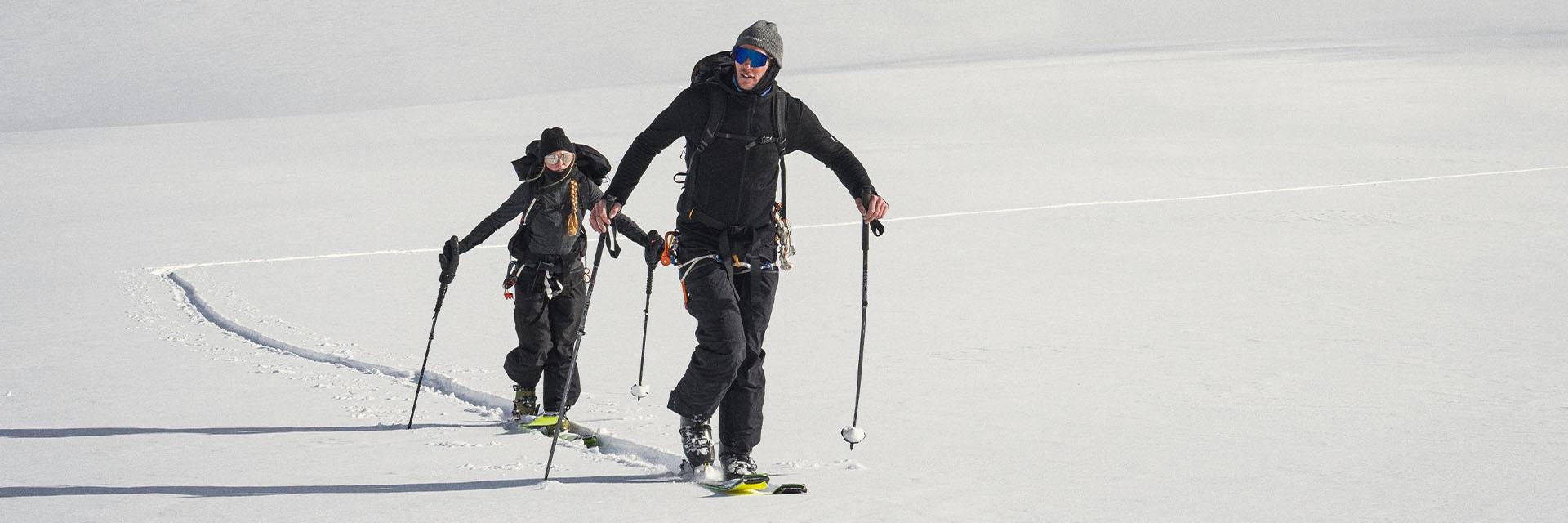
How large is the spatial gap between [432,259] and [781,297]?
3.16 meters

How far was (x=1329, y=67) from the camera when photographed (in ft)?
98.5

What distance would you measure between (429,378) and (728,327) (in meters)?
2.63

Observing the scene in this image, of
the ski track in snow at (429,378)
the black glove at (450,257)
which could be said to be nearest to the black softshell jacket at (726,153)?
the ski track in snow at (429,378)

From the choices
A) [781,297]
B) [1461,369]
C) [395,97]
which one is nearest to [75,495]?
[781,297]

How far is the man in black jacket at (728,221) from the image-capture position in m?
5.70

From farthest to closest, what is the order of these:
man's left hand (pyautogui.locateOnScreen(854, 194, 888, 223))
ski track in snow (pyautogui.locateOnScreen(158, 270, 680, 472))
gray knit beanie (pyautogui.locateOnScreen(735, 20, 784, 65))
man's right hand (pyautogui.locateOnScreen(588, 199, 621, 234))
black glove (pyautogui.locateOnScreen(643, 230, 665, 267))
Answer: ski track in snow (pyautogui.locateOnScreen(158, 270, 680, 472)), black glove (pyautogui.locateOnScreen(643, 230, 665, 267)), man's left hand (pyautogui.locateOnScreen(854, 194, 888, 223)), man's right hand (pyautogui.locateOnScreen(588, 199, 621, 234)), gray knit beanie (pyautogui.locateOnScreen(735, 20, 784, 65))

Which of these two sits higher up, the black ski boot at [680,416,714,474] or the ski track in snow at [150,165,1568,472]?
the ski track in snow at [150,165,1568,472]

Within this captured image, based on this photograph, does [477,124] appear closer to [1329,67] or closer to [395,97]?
[395,97]

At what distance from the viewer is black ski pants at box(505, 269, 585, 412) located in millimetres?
6969

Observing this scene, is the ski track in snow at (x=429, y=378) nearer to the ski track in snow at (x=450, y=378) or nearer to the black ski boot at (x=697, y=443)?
the ski track in snow at (x=450, y=378)

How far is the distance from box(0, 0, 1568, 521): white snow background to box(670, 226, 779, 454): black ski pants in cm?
31

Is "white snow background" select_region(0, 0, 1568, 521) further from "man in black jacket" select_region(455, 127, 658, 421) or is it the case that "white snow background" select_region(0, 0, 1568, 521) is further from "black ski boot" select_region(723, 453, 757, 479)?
"man in black jacket" select_region(455, 127, 658, 421)

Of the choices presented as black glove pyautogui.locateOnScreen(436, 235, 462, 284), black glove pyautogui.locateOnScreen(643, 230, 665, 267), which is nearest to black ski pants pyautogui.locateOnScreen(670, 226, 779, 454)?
black glove pyautogui.locateOnScreen(643, 230, 665, 267)

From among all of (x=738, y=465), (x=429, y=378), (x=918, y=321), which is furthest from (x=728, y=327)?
(x=918, y=321)
